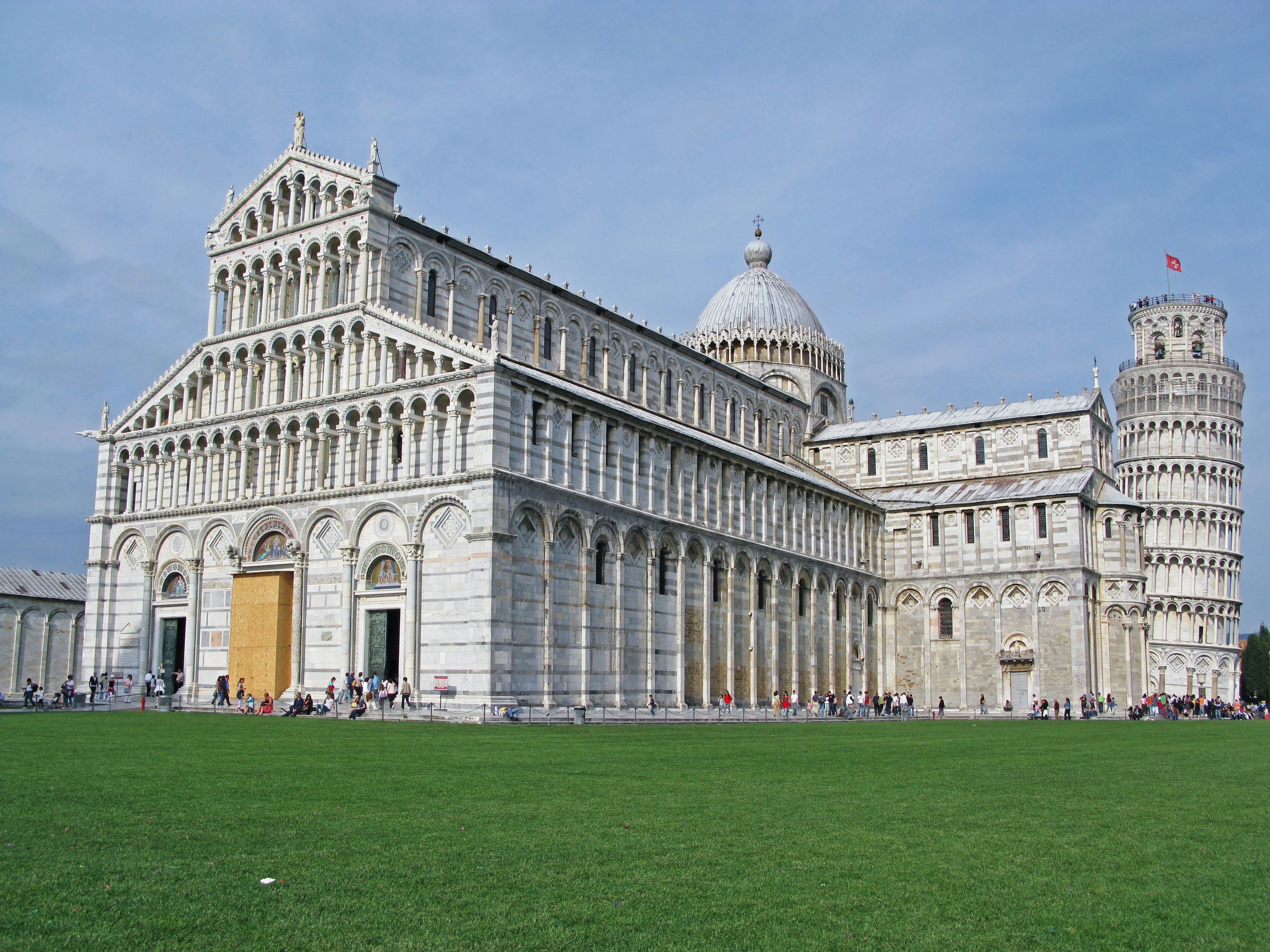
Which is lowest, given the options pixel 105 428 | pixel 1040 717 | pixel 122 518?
pixel 1040 717

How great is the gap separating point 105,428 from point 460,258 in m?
18.4

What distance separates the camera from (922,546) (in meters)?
68.9

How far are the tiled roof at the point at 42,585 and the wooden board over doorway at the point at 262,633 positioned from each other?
1997 centimetres

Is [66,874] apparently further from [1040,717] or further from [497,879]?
[1040,717]

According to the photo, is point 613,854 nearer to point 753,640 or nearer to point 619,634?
point 619,634

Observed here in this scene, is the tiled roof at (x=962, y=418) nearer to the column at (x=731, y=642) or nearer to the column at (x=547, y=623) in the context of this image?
the column at (x=731, y=642)

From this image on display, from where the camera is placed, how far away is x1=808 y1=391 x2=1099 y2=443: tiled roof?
68688mm

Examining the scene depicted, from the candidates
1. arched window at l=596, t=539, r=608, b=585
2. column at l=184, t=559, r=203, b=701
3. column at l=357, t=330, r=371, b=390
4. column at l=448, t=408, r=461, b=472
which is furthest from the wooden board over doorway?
arched window at l=596, t=539, r=608, b=585

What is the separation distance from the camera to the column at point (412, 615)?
40.6 m

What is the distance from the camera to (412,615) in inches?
1607

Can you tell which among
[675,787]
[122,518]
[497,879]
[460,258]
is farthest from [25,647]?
[497,879]

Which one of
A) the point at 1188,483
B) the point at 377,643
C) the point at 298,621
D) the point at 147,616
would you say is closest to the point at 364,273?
the point at 298,621

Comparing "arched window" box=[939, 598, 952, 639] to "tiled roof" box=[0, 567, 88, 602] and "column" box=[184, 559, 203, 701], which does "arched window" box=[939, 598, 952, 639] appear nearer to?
"column" box=[184, 559, 203, 701]

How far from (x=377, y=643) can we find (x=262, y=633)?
19.1ft
